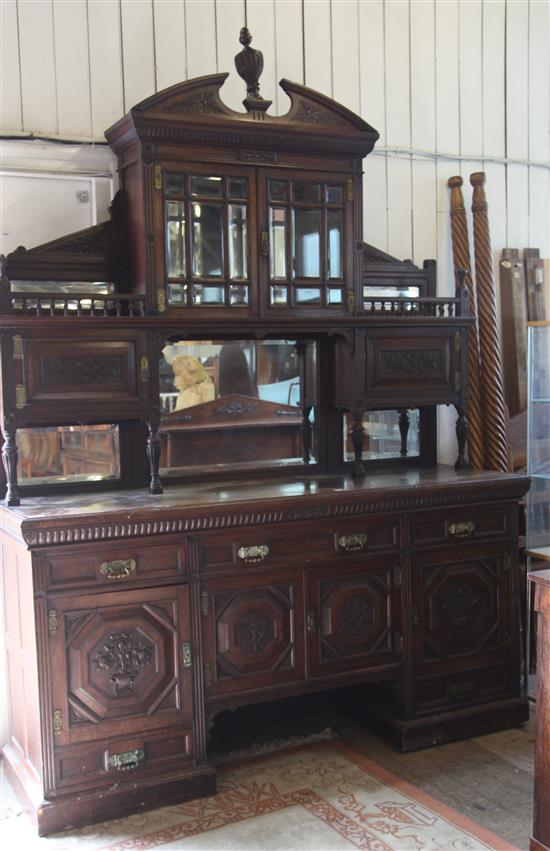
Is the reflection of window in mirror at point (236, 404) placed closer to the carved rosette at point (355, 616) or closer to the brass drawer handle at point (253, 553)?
the brass drawer handle at point (253, 553)

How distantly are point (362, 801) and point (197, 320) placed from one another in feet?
6.37

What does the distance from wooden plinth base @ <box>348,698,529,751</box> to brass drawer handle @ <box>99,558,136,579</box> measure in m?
1.37

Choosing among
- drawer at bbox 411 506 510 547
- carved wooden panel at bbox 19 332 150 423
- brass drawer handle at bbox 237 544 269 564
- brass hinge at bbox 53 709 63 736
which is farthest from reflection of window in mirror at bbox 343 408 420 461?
brass hinge at bbox 53 709 63 736

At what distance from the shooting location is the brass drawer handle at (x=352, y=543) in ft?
11.4

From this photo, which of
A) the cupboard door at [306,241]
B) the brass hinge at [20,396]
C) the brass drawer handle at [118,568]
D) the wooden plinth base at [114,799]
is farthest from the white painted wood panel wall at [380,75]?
the wooden plinth base at [114,799]

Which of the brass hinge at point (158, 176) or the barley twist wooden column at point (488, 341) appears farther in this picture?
the barley twist wooden column at point (488, 341)

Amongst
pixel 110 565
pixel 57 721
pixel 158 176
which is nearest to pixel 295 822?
pixel 57 721

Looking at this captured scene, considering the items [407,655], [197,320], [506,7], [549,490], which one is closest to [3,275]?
[197,320]

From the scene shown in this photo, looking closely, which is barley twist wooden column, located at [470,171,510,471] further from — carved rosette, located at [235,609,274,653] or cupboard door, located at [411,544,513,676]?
carved rosette, located at [235,609,274,653]

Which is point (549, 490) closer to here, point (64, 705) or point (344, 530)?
point (344, 530)

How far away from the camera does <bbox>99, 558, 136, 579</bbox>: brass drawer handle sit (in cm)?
307

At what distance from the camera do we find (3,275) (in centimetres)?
322

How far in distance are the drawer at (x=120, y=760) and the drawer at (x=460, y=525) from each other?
125cm

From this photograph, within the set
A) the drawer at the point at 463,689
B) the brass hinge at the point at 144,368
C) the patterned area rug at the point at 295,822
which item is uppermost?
the brass hinge at the point at 144,368
